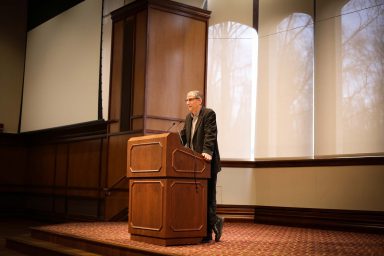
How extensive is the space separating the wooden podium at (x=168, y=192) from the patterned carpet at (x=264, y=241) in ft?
0.38

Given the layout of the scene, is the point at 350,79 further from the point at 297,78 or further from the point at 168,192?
the point at 168,192

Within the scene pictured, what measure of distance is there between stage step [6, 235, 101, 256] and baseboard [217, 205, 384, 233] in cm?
255

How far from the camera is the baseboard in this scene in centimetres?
578

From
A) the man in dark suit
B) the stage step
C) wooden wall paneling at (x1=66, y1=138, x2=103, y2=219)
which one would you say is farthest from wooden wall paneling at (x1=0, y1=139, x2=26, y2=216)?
the man in dark suit

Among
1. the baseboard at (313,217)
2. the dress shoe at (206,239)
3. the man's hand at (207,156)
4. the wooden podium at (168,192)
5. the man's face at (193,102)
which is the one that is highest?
the man's face at (193,102)

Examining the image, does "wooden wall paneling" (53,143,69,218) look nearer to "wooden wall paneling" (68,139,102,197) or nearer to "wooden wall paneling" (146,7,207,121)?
"wooden wall paneling" (68,139,102,197)

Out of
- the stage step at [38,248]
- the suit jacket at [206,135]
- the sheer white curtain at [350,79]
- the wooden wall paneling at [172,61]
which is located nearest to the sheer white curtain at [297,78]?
the sheer white curtain at [350,79]

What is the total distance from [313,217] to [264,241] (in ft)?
5.85

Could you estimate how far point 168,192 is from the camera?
4121mm

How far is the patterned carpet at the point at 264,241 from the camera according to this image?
13.3ft

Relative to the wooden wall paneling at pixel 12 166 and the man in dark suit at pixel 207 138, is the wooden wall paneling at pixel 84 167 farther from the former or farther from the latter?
the man in dark suit at pixel 207 138

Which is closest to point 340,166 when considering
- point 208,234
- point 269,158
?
point 269,158

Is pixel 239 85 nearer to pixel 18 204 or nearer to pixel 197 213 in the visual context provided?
pixel 197 213

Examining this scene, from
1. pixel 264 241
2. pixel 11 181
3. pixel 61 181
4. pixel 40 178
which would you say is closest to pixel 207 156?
pixel 264 241
